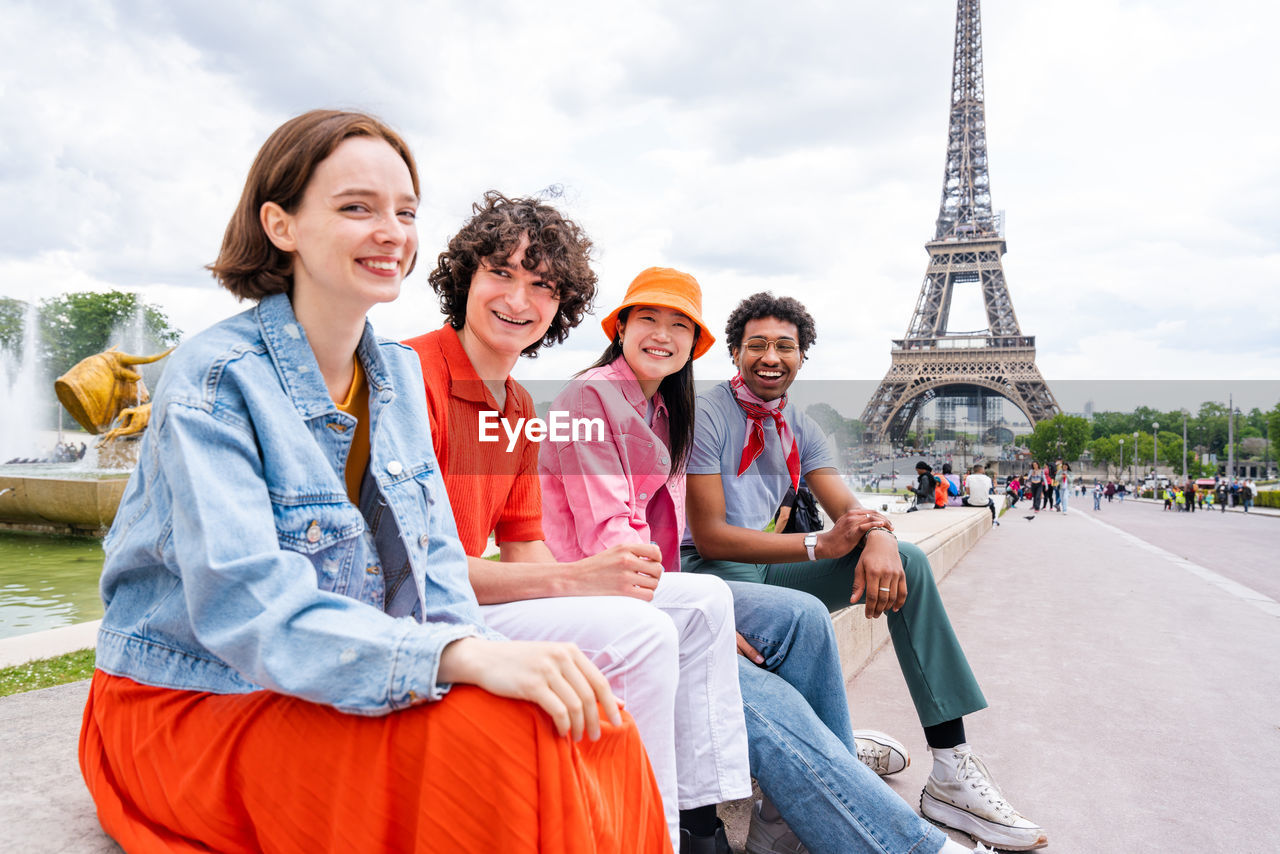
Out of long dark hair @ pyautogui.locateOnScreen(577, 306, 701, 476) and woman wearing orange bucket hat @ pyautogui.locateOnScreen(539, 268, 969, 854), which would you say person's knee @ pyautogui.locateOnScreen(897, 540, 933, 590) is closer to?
woman wearing orange bucket hat @ pyautogui.locateOnScreen(539, 268, 969, 854)

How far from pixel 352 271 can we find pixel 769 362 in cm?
198

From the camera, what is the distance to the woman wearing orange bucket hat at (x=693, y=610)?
1.86m

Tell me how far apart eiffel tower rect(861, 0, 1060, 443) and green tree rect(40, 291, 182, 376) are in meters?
43.5

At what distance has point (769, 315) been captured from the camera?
3.20 m

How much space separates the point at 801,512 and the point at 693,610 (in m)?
1.53

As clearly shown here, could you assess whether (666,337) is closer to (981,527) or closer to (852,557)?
(852,557)

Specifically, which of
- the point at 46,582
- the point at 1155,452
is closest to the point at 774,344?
the point at 46,582

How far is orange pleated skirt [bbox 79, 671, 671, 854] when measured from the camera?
1023 millimetres

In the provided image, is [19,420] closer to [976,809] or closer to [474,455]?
[474,455]

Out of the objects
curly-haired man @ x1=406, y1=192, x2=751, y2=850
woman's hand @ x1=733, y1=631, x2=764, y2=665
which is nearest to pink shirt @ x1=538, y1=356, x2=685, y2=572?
curly-haired man @ x1=406, y1=192, x2=751, y2=850

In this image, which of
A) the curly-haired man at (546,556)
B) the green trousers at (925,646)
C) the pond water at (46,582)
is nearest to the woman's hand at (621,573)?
the curly-haired man at (546,556)

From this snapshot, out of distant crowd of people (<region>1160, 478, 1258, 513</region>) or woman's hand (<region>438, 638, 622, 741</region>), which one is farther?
distant crowd of people (<region>1160, 478, 1258, 513</region>)

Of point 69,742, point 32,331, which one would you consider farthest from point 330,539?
point 32,331

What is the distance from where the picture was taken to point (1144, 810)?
254 centimetres
